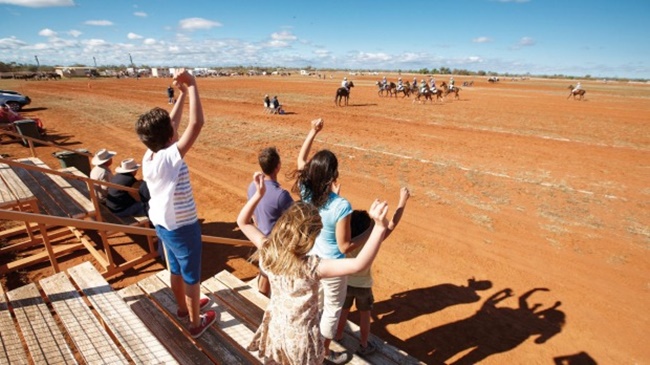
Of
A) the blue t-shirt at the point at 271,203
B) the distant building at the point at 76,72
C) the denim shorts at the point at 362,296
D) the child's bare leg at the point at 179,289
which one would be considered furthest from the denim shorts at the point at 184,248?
the distant building at the point at 76,72

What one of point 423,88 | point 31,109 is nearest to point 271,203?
point 423,88

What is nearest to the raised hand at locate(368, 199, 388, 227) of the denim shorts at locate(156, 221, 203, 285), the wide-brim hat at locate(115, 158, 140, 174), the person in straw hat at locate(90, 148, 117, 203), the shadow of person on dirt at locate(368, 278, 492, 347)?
the denim shorts at locate(156, 221, 203, 285)

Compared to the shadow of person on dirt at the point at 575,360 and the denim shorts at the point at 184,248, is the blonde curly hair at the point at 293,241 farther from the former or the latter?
the shadow of person on dirt at the point at 575,360

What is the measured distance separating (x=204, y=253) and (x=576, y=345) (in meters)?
5.66

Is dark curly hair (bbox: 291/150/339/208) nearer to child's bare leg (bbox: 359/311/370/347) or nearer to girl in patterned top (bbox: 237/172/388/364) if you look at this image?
girl in patterned top (bbox: 237/172/388/364)

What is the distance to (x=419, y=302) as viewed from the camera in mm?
4672

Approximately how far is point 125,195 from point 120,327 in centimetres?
328

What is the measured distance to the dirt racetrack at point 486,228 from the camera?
165 inches

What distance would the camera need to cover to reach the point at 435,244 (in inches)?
237

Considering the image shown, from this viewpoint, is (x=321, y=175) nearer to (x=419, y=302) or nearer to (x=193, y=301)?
(x=193, y=301)

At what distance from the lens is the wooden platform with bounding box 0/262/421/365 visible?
2510 mm

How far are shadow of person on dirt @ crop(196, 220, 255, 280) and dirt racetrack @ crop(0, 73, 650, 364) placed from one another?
30 mm

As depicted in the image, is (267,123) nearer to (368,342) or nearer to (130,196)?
(130,196)

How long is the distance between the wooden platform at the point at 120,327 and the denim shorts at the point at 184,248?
63 centimetres
